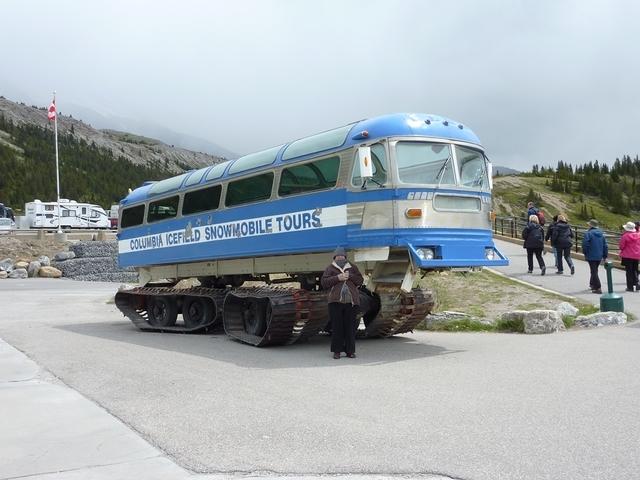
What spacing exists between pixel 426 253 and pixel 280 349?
10.0ft

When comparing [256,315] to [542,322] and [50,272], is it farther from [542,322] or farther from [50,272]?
[50,272]

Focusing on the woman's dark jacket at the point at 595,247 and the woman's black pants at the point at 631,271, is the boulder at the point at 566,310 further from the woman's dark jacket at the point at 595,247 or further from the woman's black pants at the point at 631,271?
the woman's black pants at the point at 631,271

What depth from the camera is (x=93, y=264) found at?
3619 centimetres

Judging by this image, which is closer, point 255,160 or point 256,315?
point 256,315

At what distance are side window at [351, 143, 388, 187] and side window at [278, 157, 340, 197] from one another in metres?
0.42

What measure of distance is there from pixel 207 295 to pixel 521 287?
800 cm

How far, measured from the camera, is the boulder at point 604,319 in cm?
1288

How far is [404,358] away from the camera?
10188mm

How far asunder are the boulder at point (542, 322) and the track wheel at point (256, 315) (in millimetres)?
4885

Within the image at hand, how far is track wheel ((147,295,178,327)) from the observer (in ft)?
52.0

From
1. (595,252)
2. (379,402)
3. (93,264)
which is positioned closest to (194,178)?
(379,402)

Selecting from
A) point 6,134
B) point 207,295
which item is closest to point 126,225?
point 207,295

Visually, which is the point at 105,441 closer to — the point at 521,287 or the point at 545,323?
the point at 545,323

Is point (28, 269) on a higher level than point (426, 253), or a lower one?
higher
